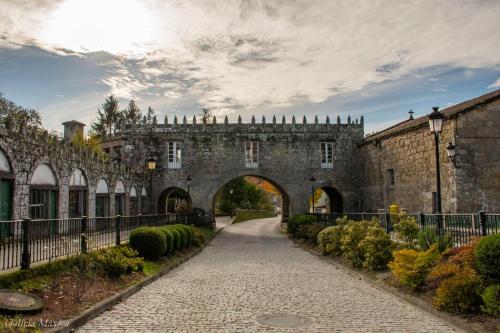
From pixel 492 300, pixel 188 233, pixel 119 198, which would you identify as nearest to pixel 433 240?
pixel 492 300

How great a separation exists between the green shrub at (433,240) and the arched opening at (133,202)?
22.5 meters

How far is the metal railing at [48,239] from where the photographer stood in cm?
903

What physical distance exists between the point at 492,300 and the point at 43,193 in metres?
16.0

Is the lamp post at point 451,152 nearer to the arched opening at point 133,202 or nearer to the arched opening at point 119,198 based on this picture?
the arched opening at point 119,198

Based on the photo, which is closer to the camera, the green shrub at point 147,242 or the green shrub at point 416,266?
the green shrub at point 416,266

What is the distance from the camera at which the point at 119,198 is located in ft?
91.0

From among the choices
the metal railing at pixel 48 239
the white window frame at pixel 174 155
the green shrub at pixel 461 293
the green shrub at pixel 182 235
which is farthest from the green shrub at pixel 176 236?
the white window frame at pixel 174 155

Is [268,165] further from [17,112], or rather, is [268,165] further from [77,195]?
[17,112]

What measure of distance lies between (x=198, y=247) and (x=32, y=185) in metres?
8.78

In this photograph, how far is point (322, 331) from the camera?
7.17 metres

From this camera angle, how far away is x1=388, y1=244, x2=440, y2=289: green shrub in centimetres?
980

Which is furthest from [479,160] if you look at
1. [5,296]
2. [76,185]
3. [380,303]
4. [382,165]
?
[5,296]

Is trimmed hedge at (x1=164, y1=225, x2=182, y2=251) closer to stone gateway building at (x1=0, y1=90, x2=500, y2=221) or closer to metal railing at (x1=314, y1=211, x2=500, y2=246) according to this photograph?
stone gateway building at (x1=0, y1=90, x2=500, y2=221)

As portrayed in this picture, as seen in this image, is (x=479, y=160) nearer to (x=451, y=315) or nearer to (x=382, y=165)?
(x=382, y=165)
